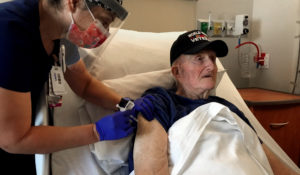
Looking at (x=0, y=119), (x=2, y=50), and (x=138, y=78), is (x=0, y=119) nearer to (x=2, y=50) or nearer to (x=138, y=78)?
(x=2, y=50)

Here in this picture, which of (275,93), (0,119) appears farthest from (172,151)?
(275,93)

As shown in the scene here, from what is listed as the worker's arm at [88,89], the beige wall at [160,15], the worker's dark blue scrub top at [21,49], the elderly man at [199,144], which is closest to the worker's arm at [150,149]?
the elderly man at [199,144]

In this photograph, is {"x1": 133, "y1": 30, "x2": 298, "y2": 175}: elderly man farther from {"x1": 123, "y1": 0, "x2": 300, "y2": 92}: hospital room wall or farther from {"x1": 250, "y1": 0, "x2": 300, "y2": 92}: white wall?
{"x1": 250, "y1": 0, "x2": 300, "y2": 92}: white wall

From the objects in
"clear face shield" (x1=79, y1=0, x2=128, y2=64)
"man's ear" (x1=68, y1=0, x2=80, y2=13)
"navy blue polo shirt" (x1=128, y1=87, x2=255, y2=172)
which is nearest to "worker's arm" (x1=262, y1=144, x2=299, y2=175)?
"navy blue polo shirt" (x1=128, y1=87, x2=255, y2=172)

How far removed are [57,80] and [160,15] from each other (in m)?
1.22

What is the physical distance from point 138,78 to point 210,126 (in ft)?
1.58

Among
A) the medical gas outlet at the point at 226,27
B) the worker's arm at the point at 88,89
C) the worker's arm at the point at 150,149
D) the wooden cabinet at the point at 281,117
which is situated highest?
the medical gas outlet at the point at 226,27

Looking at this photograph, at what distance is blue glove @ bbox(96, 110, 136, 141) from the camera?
794mm

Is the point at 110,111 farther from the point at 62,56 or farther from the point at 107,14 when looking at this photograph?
the point at 107,14

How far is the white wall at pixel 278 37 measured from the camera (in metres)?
2.15

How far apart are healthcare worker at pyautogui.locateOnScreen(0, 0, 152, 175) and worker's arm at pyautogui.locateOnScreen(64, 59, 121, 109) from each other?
11 cm

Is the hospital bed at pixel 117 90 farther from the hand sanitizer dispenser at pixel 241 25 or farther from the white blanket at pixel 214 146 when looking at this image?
the hand sanitizer dispenser at pixel 241 25

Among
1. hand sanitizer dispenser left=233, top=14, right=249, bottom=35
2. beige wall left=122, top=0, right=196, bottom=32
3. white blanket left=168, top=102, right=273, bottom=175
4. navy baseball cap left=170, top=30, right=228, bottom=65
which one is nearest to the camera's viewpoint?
white blanket left=168, top=102, right=273, bottom=175

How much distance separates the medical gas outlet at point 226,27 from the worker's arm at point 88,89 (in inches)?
54.3
